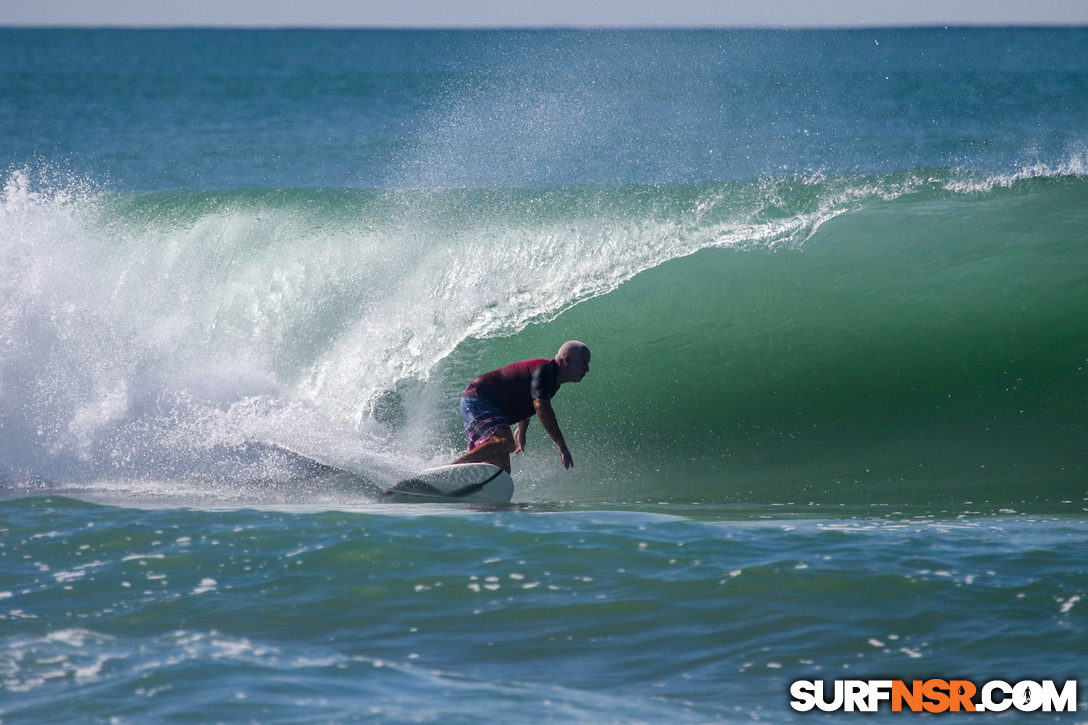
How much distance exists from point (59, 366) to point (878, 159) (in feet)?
62.3

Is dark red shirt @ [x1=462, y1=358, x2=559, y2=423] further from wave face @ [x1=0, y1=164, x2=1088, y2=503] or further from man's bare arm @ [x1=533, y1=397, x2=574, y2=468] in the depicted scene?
wave face @ [x1=0, y1=164, x2=1088, y2=503]

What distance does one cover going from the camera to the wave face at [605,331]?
7.72 meters

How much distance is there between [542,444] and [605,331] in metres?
1.75

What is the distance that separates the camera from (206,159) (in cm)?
2588

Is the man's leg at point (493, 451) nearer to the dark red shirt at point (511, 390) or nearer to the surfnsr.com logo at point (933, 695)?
the dark red shirt at point (511, 390)

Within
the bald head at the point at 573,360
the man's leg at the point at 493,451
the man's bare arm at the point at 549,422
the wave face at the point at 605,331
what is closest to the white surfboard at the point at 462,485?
the man's leg at the point at 493,451

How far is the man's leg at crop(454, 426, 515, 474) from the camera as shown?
7008 mm

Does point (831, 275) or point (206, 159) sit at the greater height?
point (206, 159)

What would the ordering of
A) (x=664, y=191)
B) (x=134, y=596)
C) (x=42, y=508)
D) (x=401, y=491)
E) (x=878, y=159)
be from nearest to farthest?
(x=134, y=596), (x=42, y=508), (x=401, y=491), (x=664, y=191), (x=878, y=159)

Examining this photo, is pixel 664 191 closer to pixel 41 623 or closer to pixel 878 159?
pixel 41 623

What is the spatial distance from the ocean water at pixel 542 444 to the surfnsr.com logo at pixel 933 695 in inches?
2.9

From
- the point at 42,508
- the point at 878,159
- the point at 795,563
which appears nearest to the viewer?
the point at 795,563

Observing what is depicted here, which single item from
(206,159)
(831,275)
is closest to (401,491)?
(831,275)

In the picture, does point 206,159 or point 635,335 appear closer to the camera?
point 635,335
